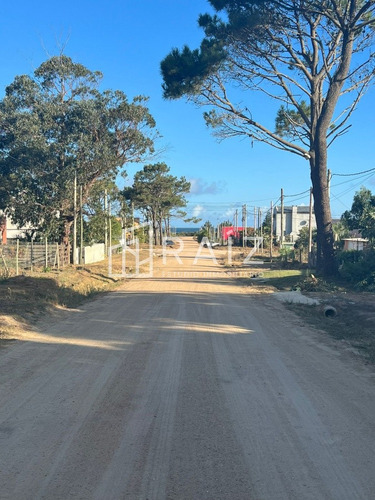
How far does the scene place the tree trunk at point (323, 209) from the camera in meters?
22.0

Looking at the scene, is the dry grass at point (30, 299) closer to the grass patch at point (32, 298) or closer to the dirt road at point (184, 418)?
the grass patch at point (32, 298)

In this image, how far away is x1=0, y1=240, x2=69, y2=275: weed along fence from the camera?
2464 centimetres

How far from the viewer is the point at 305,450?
4.13 metres

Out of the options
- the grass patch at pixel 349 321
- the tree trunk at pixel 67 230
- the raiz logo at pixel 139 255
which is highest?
the tree trunk at pixel 67 230

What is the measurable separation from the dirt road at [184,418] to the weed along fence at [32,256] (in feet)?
53.9

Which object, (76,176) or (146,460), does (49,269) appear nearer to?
(76,176)

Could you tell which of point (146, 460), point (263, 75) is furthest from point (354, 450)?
point (263, 75)

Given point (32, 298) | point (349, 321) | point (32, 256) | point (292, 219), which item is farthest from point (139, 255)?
point (292, 219)

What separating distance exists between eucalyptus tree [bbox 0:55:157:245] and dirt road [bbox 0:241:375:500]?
84.1 feet

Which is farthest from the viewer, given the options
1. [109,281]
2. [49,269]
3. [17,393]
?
[49,269]

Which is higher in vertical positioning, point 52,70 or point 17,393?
point 52,70

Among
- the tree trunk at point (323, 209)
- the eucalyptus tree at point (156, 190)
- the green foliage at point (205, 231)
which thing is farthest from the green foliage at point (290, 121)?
the green foliage at point (205, 231)

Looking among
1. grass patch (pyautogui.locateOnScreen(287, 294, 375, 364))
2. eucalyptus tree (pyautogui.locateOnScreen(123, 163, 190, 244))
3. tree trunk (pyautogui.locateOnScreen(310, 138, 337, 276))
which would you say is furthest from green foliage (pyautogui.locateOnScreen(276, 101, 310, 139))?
eucalyptus tree (pyautogui.locateOnScreen(123, 163, 190, 244))

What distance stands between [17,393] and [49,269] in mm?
22200
